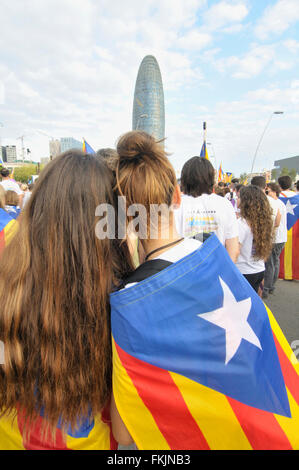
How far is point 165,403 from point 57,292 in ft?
1.84

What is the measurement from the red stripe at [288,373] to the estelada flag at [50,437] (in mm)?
824

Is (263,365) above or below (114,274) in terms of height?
below

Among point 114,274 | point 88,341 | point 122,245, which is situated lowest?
point 88,341

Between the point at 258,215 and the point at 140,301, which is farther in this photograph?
the point at 258,215

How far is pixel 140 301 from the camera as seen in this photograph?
0.87 meters

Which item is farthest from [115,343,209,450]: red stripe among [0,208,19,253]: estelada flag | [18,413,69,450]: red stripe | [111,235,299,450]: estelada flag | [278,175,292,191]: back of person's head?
[278,175,292,191]: back of person's head

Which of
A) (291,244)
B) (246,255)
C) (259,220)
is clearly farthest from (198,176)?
(291,244)

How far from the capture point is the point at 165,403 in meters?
0.95

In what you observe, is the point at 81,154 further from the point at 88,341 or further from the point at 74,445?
the point at 74,445

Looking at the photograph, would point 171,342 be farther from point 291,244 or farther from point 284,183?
point 284,183

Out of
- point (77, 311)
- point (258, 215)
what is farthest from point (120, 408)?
point (258, 215)

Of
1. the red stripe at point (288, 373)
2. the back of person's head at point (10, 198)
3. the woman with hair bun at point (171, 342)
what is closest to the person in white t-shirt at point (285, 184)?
the red stripe at point (288, 373)

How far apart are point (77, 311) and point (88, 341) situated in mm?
122

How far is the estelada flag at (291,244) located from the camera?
5.24m
